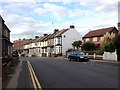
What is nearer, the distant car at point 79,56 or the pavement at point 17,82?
the pavement at point 17,82

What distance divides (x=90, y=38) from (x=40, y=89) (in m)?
67.8

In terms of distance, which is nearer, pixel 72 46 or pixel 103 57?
pixel 103 57

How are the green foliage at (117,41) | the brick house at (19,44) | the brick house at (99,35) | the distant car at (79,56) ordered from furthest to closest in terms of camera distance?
1. the brick house at (19,44)
2. the brick house at (99,35)
3. the distant car at (79,56)
4. the green foliage at (117,41)

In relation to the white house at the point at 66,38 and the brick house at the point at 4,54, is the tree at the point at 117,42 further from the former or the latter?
the white house at the point at 66,38

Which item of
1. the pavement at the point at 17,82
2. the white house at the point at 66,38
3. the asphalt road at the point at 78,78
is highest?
the white house at the point at 66,38

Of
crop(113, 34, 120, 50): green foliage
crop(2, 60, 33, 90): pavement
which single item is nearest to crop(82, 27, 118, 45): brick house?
crop(113, 34, 120, 50): green foliage

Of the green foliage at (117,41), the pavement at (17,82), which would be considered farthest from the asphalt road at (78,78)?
the green foliage at (117,41)

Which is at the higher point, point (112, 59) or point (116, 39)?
point (116, 39)

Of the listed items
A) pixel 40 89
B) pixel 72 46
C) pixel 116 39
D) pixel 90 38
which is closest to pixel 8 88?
pixel 40 89

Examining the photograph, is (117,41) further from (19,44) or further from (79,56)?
(19,44)

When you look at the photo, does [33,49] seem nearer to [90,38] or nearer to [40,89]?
[90,38]

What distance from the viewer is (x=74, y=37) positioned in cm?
8694

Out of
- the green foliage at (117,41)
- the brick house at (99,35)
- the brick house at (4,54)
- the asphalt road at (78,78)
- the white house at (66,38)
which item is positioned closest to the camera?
the asphalt road at (78,78)

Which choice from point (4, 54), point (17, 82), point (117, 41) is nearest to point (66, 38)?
Result: point (117, 41)
